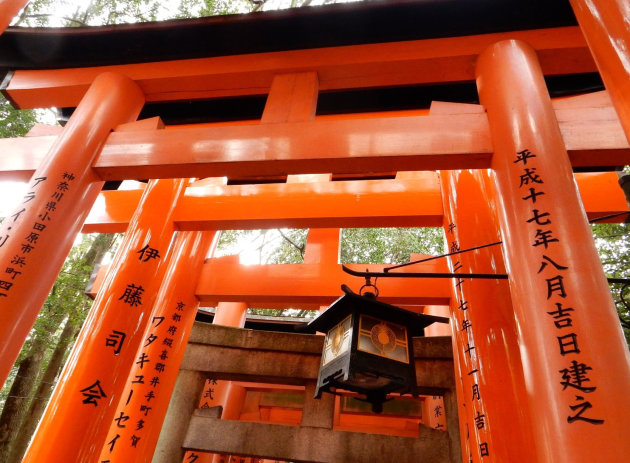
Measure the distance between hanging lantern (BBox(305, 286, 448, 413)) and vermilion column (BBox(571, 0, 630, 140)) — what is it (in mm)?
1965

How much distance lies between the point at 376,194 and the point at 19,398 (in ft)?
29.3

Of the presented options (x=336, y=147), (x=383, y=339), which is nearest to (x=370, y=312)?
(x=383, y=339)

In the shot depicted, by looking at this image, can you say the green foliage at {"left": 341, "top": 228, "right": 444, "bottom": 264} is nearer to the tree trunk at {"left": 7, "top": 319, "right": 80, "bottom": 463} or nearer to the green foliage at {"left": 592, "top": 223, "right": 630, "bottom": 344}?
the green foliage at {"left": 592, "top": 223, "right": 630, "bottom": 344}

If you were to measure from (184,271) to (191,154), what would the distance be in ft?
8.95

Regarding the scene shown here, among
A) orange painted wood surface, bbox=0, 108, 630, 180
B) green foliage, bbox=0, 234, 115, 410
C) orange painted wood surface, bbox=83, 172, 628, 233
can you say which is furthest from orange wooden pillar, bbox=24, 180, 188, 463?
green foliage, bbox=0, 234, 115, 410

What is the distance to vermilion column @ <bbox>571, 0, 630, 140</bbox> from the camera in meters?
1.92

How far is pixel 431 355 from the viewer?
4.88 meters

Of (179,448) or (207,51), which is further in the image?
(179,448)

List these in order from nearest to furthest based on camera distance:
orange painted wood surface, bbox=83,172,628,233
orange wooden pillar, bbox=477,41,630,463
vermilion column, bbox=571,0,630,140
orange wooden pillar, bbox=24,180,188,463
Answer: orange wooden pillar, bbox=477,41,630,463, vermilion column, bbox=571,0,630,140, orange wooden pillar, bbox=24,180,188,463, orange painted wood surface, bbox=83,172,628,233

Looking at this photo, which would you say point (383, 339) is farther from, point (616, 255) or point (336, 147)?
point (616, 255)

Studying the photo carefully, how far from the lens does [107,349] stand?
3.57m

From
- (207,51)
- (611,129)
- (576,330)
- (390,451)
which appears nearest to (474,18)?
(611,129)

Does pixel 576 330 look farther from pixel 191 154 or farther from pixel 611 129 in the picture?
pixel 191 154

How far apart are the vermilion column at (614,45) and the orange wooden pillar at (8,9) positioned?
14.8 ft
